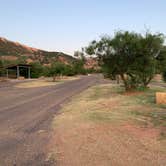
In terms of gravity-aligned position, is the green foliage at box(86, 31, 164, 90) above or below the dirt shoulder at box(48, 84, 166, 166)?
above

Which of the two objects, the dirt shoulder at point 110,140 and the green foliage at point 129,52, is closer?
the dirt shoulder at point 110,140

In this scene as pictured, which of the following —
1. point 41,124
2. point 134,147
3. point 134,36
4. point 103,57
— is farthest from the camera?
point 103,57

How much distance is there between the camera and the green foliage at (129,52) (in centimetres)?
1798

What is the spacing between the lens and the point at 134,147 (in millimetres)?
5629

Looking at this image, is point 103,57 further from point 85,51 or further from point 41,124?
point 41,124

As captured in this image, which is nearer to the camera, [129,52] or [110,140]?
[110,140]

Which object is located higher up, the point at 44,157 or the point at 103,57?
the point at 103,57

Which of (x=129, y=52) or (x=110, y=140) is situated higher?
(x=129, y=52)

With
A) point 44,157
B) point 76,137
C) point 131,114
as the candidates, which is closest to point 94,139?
point 76,137

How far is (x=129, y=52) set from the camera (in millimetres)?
18547

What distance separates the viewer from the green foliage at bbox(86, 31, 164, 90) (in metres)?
18.0

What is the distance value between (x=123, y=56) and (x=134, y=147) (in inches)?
544

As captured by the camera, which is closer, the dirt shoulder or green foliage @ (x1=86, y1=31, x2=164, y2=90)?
the dirt shoulder

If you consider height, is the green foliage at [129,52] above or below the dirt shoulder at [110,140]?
above
